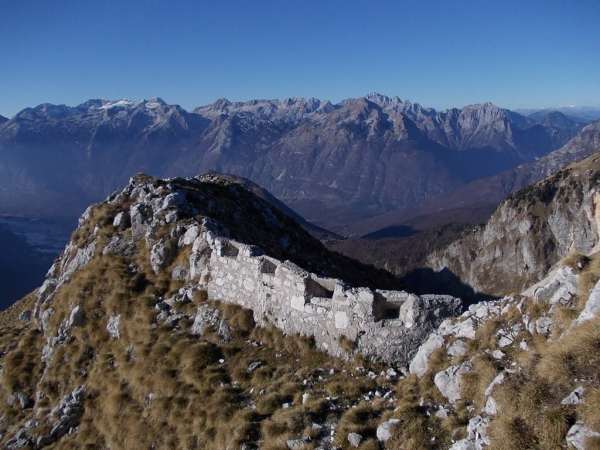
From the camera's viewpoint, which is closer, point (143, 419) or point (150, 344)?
point (143, 419)

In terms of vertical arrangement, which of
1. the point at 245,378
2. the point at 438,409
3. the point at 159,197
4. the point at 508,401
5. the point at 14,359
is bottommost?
the point at 14,359

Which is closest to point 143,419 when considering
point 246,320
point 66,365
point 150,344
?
point 150,344

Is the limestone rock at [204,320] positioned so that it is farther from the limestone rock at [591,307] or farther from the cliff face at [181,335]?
the limestone rock at [591,307]

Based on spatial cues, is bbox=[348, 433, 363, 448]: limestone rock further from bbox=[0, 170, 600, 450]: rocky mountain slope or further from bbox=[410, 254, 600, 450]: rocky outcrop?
bbox=[410, 254, 600, 450]: rocky outcrop

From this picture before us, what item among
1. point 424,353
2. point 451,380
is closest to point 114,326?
point 424,353

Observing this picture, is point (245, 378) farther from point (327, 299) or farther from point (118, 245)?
point (118, 245)

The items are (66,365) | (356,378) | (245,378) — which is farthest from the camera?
(66,365)
